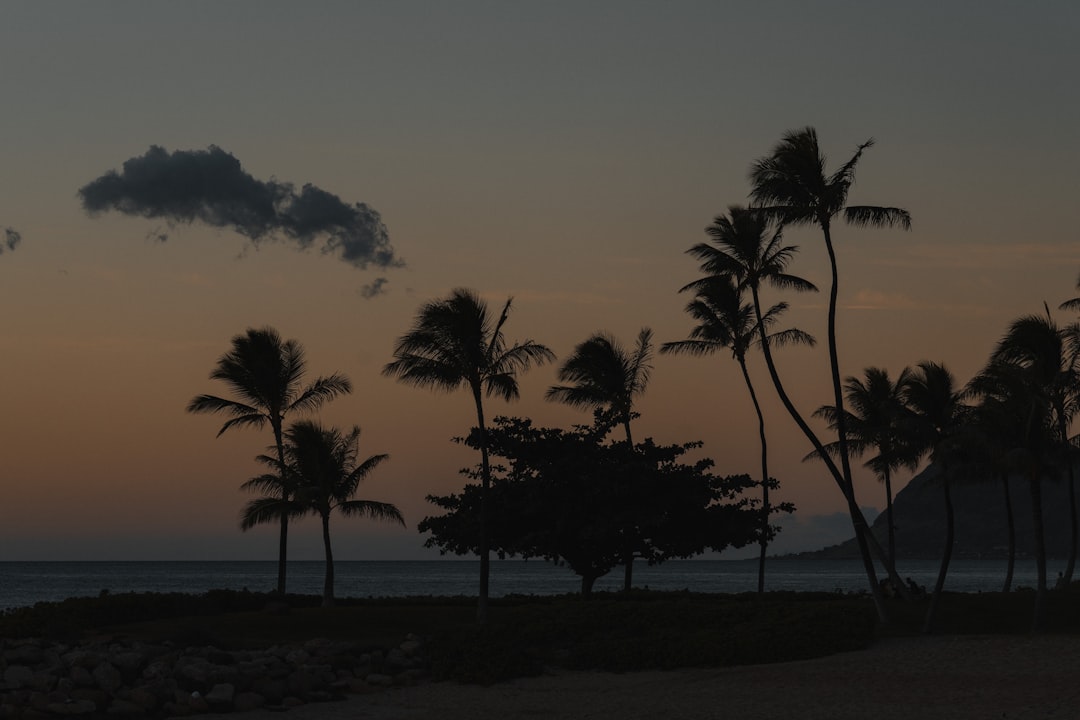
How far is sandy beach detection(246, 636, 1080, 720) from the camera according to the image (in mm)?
24062

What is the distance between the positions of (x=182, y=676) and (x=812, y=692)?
1380 cm

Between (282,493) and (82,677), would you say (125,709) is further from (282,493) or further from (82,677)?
(282,493)

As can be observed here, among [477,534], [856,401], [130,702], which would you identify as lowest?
[130,702]

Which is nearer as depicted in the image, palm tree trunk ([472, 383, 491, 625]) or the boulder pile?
the boulder pile

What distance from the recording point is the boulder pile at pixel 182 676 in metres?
26.1

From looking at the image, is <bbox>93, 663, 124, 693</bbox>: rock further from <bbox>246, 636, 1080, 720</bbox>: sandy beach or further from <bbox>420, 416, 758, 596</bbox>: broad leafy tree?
<bbox>420, 416, 758, 596</bbox>: broad leafy tree

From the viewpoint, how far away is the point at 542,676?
100 ft

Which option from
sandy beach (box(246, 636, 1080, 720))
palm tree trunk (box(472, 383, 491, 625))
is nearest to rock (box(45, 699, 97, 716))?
sandy beach (box(246, 636, 1080, 720))

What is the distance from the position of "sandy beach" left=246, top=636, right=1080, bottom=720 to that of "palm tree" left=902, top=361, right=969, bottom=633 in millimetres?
4069

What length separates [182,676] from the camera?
27859 mm

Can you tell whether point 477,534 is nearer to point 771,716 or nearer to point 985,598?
point 985,598

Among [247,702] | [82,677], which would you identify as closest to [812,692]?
[247,702]

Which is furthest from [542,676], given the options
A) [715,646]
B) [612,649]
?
[715,646]

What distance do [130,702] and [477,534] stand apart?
22.4 m
